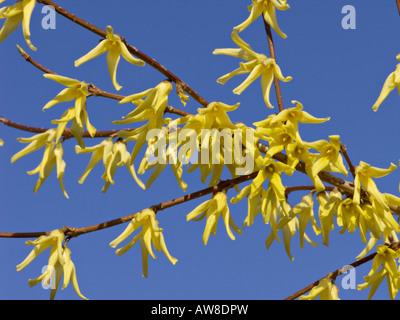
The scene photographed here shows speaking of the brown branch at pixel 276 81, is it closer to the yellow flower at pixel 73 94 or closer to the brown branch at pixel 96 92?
the brown branch at pixel 96 92

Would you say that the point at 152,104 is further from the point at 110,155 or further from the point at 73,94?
the point at 110,155

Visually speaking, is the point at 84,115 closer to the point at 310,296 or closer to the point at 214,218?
the point at 214,218

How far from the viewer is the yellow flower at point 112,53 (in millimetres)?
1845

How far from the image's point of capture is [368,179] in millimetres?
1951

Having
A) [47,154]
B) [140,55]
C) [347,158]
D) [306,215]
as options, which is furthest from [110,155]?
[347,158]

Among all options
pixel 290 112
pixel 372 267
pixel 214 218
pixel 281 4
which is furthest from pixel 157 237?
pixel 281 4

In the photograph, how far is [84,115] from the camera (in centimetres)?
202

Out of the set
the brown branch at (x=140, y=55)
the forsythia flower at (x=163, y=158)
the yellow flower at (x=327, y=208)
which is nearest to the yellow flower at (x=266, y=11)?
the brown branch at (x=140, y=55)

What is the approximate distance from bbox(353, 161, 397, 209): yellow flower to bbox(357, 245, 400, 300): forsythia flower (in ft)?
1.07

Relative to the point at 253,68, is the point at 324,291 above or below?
below

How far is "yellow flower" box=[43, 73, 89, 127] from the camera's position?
6.41ft

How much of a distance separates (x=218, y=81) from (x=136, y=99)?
1.22ft

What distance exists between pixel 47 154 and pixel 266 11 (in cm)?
118

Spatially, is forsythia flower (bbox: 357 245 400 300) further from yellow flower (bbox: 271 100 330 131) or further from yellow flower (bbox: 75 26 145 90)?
yellow flower (bbox: 75 26 145 90)
